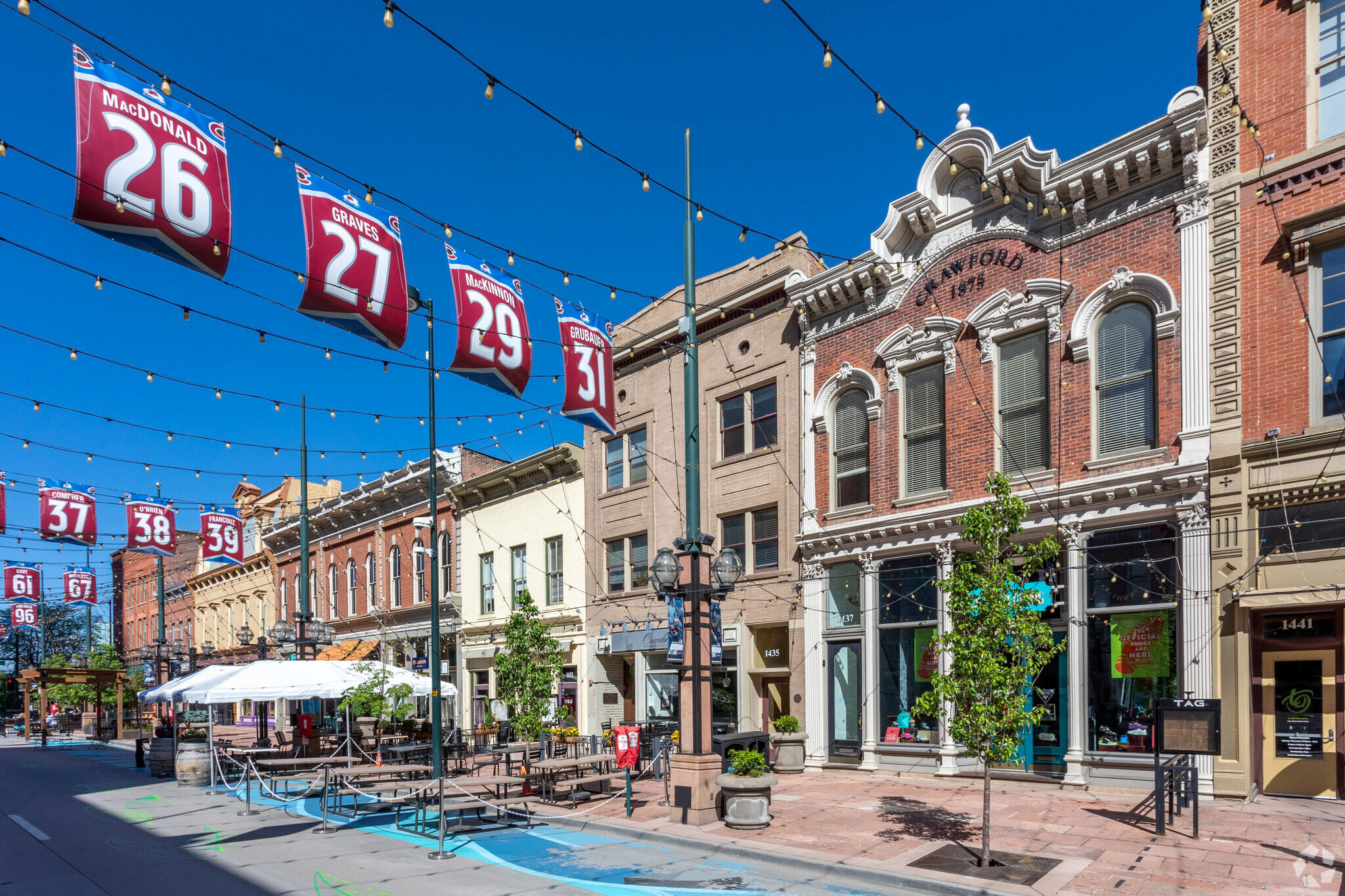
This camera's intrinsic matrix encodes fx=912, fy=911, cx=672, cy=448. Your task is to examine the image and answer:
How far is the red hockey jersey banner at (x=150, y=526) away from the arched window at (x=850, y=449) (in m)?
19.5

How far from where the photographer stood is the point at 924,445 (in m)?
18.7

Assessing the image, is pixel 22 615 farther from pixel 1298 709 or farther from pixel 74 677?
pixel 1298 709

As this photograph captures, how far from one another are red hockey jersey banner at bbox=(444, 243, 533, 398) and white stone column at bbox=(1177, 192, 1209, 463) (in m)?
10.4

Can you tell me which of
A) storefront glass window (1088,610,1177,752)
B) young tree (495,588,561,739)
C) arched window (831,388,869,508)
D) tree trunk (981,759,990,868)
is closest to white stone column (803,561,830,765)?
arched window (831,388,869,508)

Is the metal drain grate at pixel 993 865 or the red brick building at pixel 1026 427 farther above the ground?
the red brick building at pixel 1026 427

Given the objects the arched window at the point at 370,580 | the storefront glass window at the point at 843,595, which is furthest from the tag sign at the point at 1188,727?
the arched window at the point at 370,580

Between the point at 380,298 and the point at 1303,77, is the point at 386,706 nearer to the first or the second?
the point at 380,298

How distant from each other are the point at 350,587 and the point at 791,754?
25.2 m

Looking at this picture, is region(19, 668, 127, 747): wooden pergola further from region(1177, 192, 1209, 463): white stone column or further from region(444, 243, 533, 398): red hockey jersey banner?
region(1177, 192, 1209, 463): white stone column

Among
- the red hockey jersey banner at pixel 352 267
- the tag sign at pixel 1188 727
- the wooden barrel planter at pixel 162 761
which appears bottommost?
the wooden barrel planter at pixel 162 761

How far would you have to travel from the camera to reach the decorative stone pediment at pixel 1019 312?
54.0 feet

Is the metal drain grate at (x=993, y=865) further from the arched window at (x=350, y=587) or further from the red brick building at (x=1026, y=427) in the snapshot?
Answer: the arched window at (x=350, y=587)

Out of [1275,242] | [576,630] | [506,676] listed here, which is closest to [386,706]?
[506,676]

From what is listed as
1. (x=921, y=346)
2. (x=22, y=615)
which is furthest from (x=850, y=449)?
(x=22, y=615)
